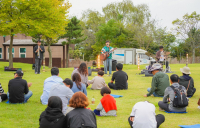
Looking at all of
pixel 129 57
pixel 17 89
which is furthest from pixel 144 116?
pixel 129 57

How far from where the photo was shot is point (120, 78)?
10.7 metres

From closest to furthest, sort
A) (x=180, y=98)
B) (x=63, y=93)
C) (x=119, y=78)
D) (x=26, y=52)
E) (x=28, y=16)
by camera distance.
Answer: (x=63, y=93) → (x=180, y=98) → (x=119, y=78) → (x=28, y=16) → (x=26, y=52)

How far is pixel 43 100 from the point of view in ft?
24.7

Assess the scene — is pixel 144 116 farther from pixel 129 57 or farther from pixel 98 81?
pixel 129 57

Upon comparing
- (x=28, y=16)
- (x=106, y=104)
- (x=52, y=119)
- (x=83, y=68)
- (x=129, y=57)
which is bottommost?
(x=106, y=104)

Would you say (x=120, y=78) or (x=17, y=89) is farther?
(x=120, y=78)

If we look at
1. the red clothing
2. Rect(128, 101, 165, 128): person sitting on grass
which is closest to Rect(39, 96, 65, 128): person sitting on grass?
Rect(128, 101, 165, 128): person sitting on grass

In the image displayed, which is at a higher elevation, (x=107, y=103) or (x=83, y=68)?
(x=83, y=68)

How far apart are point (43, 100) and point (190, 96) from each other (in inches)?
214

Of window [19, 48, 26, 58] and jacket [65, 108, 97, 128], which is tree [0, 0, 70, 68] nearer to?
window [19, 48, 26, 58]

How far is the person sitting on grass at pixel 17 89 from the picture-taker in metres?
7.20

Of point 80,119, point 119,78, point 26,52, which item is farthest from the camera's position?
point 26,52

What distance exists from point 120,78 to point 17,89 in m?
4.90

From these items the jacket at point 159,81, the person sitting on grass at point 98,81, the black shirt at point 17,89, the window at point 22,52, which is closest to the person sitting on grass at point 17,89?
the black shirt at point 17,89
